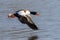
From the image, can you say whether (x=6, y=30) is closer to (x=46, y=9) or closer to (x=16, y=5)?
(x=46, y=9)

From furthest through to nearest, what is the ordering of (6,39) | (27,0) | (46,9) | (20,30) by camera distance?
(27,0), (46,9), (20,30), (6,39)

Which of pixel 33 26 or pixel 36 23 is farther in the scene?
pixel 36 23

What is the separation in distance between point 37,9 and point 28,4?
37.6 inches

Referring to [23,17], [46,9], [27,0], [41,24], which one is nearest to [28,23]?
[23,17]

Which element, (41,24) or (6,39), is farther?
(41,24)

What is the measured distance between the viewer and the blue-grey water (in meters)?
9.72

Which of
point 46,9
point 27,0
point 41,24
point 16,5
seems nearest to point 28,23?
point 41,24

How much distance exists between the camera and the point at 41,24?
35.5ft

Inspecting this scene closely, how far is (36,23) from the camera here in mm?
10867

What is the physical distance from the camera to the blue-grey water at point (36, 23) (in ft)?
31.9

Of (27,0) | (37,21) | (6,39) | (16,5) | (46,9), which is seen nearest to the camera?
(6,39)

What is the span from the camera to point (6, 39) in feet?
31.1

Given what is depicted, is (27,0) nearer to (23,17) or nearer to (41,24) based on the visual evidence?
(41,24)

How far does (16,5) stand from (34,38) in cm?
475
